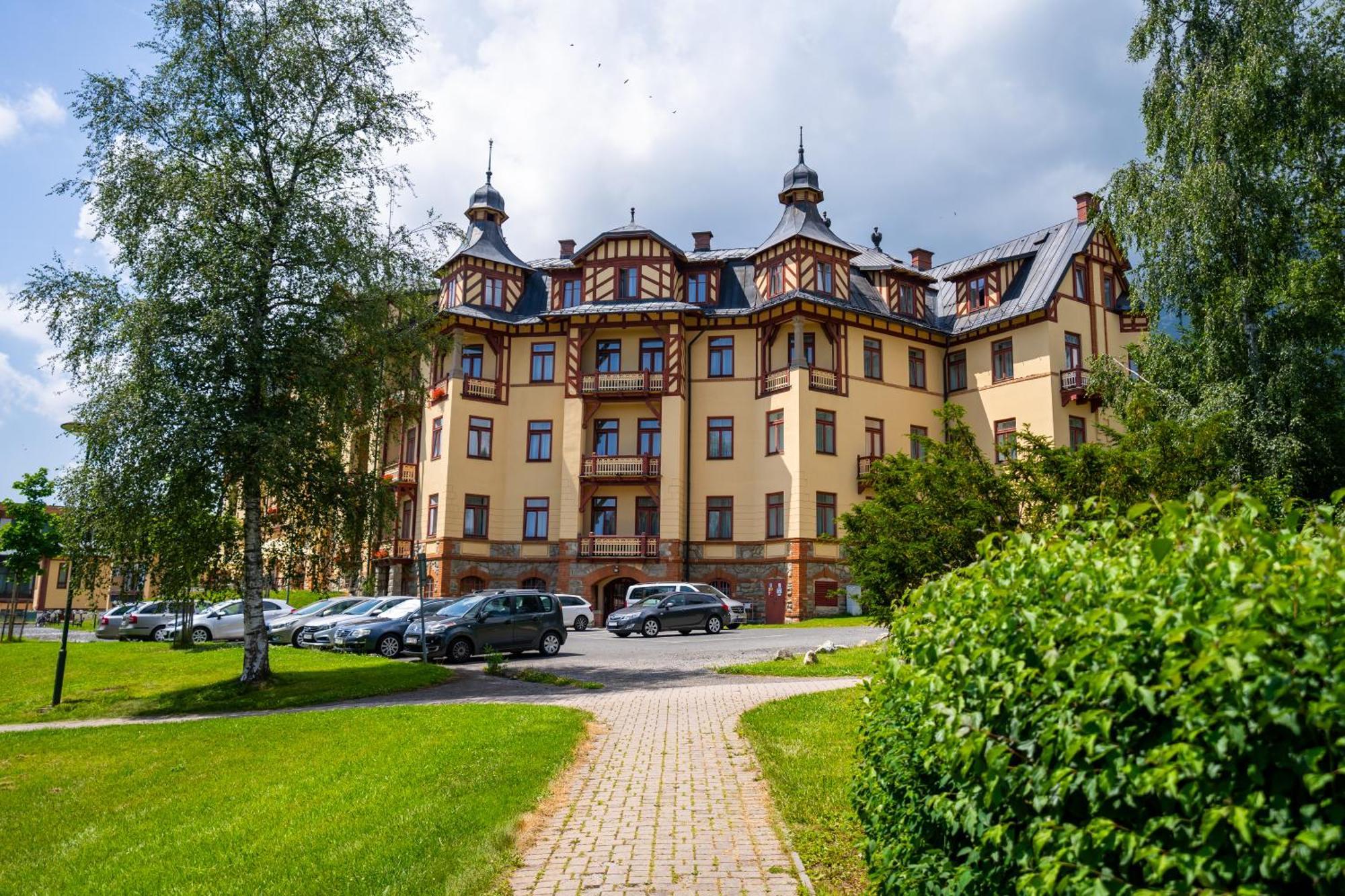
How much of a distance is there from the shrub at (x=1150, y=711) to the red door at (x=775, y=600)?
33.6 m

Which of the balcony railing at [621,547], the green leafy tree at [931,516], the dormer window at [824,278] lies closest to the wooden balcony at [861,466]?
the dormer window at [824,278]

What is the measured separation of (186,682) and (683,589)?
16753 millimetres

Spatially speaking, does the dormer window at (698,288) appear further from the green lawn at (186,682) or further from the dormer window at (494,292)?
the green lawn at (186,682)

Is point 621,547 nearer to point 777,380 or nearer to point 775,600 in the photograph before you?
point 775,600

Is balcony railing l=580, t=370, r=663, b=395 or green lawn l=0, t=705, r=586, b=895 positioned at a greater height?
balcony railing l=580, t=370, r=663, b=395

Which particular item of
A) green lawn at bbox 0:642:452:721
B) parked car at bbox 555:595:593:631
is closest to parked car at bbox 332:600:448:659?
green lawn at bbox 0:642:452:721

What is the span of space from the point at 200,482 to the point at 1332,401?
77.2 ft

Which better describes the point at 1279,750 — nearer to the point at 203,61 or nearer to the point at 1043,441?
the point at 1043,441

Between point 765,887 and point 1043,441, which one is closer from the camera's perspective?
point 765,887

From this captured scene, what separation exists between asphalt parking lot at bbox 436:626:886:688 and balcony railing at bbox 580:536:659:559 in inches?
244

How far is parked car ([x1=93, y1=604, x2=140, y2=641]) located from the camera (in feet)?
113

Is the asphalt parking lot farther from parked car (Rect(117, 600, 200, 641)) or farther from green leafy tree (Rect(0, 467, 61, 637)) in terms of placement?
green leafy tree (Rect(0, 467, 61, 637))

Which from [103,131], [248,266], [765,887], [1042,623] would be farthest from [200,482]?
[1042,623]

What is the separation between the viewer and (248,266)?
18.2 meters
